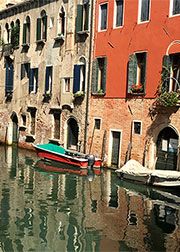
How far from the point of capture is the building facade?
19.5 metres

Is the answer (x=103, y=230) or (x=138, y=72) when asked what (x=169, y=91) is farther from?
(x=103, y=230)

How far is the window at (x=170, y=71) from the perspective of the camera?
49.4ft

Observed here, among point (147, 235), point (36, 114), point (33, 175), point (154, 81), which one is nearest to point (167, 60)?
point (154, 81)

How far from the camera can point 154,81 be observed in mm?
15688

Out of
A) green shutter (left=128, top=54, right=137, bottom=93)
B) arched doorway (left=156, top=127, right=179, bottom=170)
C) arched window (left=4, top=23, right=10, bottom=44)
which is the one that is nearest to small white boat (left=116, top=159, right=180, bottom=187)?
arched doorway (left=156, top=127, right=179, bottom=170)

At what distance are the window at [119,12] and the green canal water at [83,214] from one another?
236 inches

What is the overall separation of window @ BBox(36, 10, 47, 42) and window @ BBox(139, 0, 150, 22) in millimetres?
7073

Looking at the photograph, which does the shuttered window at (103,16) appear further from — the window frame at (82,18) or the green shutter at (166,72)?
the green shutter at (166,72)

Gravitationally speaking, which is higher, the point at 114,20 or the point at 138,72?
the point at 114,20

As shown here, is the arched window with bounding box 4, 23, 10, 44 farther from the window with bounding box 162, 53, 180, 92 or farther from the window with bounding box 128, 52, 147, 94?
the window with bounding box 162, 53, 180, 92

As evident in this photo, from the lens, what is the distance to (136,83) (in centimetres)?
1664

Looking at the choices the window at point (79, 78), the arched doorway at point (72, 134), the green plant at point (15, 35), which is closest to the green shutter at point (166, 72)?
the window at point (79, 78)

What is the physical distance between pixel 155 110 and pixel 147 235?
7.14 meters

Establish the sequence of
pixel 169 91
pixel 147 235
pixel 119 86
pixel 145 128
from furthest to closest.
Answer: pixel 119 86, pixel 145 128, pixel 169 91, pixel 147 235
